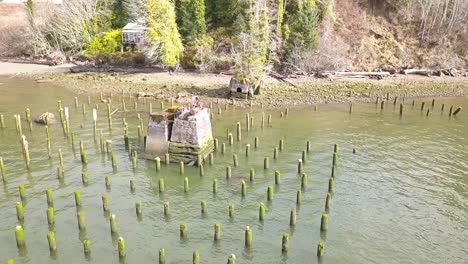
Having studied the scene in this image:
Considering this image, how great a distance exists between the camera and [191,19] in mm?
68750

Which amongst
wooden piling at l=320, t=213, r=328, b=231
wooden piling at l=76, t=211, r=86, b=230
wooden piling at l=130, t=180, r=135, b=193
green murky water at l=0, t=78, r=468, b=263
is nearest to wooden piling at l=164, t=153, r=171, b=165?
green murky water at l=0, t=78, r=468, b=263

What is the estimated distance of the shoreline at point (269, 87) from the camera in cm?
5206

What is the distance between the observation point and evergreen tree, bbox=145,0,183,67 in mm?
59156

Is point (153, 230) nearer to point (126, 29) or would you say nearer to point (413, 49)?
point (126, 29)

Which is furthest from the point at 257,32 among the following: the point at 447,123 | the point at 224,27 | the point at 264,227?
the point at 264,227

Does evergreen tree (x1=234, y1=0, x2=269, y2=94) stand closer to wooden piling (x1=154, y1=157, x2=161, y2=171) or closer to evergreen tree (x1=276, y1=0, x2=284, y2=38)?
evergreen tree (x1=276, y1=0, x2=284, y2=38)

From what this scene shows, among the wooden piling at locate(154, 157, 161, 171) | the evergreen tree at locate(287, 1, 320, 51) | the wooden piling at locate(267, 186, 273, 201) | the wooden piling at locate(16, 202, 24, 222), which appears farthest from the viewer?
the evergreen tree at locate(287, 1, 320, 51)

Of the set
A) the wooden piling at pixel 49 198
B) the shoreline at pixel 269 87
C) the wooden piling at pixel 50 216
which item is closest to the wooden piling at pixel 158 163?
the wooden piling at pixel 49 198

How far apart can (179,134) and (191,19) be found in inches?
1622

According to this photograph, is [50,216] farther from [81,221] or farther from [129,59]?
[129,59]

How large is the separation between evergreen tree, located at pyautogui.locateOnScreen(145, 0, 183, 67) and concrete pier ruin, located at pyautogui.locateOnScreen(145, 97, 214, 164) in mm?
29327

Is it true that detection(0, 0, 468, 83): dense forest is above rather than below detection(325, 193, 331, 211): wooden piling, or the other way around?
above

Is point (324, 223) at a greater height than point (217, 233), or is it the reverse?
point (324, 223)

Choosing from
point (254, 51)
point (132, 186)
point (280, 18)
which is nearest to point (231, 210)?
point (132, 186)
